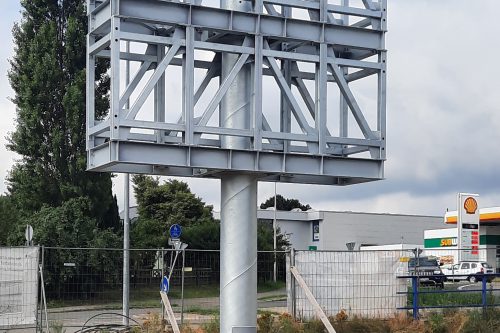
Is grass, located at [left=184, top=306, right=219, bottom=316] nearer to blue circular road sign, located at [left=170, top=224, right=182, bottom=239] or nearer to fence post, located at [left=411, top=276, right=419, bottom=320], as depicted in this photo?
blue circular road sign, located at [left=170, top=224, right=182, bottom=239]

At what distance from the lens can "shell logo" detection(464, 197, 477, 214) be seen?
4359 centimetres

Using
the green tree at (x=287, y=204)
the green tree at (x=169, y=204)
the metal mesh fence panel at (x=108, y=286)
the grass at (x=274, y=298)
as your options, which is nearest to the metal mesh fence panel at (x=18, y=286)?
the metal mesh fence panel at (x=108, y=286)

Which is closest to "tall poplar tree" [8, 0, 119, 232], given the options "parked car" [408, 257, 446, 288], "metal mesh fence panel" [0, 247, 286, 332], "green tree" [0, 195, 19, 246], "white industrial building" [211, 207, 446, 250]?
"green tree" [0, 195, 19, 246]

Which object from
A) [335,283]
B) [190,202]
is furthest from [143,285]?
[190,202]

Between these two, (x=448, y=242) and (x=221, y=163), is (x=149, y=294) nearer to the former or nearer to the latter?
(x=221, y=163)

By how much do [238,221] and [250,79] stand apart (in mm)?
2416

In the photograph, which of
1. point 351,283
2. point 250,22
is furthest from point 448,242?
point 250,22

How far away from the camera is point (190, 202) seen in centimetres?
6669

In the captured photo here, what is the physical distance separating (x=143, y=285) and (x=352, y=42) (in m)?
11.2

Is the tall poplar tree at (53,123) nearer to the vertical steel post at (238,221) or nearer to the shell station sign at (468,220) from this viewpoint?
the shell station sign at (468,220)

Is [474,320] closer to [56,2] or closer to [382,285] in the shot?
[382,285]

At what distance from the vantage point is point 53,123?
45375 millimetres

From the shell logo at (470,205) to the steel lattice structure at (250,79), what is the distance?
27503mm

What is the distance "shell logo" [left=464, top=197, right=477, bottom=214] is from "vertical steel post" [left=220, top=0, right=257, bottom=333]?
29.8 m
